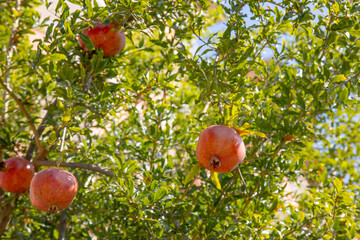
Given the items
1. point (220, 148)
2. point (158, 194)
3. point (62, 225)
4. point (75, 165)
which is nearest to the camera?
point (220, 148)

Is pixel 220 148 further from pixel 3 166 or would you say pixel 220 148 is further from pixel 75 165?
pixel 3 166

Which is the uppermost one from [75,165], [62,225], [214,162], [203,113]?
[203,113]

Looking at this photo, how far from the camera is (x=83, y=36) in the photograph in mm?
1184

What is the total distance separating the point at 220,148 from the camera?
0.97 m

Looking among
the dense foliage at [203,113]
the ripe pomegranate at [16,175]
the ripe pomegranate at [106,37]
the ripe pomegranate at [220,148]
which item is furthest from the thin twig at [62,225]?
the ripe pomegranate at [220,148]

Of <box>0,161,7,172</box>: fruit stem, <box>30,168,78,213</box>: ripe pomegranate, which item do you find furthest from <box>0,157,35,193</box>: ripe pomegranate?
<box>30,168,78,213</box>: ripe pomegranate

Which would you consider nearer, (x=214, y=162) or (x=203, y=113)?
(x=214, y=162)

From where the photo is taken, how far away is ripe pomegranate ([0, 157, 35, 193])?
1376 millimetres

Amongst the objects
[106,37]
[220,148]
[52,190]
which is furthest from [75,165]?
[220,148]

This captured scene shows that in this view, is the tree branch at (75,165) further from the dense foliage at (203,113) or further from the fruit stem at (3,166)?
the fruit stem at (3,166)

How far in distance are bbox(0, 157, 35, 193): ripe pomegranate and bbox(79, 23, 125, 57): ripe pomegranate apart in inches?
22.1

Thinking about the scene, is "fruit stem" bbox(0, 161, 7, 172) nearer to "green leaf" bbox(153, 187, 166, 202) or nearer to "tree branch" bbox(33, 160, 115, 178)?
"tree branch" bbox(33, 160, 115, 178)

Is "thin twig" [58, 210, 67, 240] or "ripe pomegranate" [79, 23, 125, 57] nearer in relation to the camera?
"ripe pomegranate" [79, 23, 125, 57]

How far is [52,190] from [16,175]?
1.09 feet
